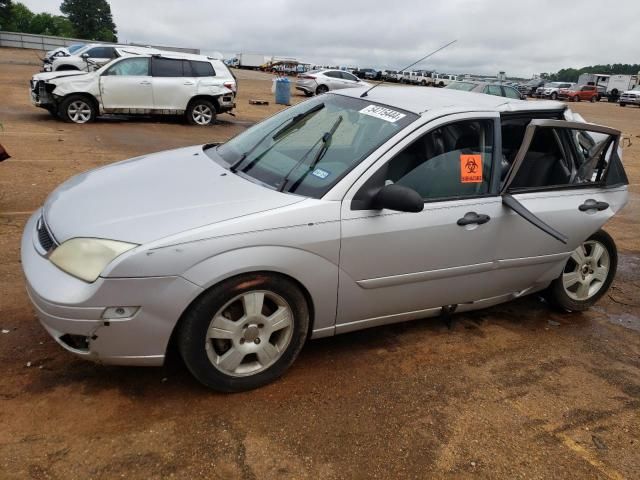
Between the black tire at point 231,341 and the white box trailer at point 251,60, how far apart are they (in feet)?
215

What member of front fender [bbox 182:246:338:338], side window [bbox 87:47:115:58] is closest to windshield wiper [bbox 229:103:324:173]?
front fender [bbox 182:246:338:338]

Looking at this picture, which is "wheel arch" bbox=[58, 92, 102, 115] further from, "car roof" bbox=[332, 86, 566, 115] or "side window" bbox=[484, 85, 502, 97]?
"side window" bbox=[484, 85, 502, 97]

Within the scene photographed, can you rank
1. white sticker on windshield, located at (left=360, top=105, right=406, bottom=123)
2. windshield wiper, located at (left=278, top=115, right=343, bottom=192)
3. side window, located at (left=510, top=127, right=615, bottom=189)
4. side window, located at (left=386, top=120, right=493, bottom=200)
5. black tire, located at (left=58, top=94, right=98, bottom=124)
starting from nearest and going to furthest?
windshield wiper, located at (left=278, top=115, right=343, bottom=192)
side window, located at (left=386, top=120, right=493, bottom=200)
white sticker on windshield, located at (left=360, top=105, right=406, bottom=123)
side window, located at (left=510, top=127, right=615, bottom=189)
black tire, located at (left=58, top=94, right=98, bottom=124)

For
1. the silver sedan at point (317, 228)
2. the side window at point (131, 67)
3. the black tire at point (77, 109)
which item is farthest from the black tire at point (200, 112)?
the silver sedan at point (317, 228)

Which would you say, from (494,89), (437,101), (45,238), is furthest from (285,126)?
(494,89)

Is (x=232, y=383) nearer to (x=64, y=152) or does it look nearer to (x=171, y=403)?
(x=171, y=403)

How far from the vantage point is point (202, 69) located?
14.1m

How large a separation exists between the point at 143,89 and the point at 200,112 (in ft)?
5.36

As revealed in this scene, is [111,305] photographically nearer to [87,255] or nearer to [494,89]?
[87,255]

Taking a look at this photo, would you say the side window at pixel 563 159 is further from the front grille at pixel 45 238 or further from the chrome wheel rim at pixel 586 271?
the front grille at pixel 45 238

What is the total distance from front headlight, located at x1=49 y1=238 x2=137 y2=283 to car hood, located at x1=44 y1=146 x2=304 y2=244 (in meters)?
0.04

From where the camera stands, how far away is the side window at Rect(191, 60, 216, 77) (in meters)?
13.9

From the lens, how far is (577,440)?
114 inches

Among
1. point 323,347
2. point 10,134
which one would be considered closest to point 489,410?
point 323,347
